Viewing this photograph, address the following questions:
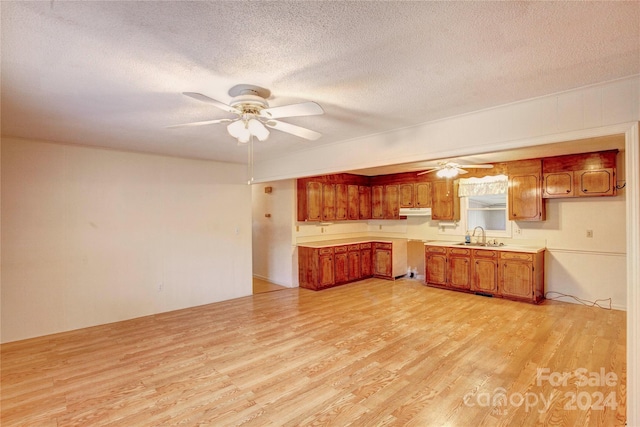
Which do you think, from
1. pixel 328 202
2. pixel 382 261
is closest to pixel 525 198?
pixel 382 261

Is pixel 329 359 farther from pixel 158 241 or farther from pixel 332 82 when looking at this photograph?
pixel 158 241

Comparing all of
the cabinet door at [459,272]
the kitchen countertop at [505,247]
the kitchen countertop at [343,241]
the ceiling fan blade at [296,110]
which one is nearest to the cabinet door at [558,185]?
the kitchen countertop at [505,247]

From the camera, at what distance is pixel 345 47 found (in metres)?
1.73

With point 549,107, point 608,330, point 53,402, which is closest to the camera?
point 549,107

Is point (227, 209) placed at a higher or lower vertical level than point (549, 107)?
lower

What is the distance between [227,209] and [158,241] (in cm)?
129

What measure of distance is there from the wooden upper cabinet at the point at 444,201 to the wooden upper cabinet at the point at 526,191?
104 cm

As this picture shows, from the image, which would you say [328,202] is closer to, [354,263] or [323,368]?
[354,263]

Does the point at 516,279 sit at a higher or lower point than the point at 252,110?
lower

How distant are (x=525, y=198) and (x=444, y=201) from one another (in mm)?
1462

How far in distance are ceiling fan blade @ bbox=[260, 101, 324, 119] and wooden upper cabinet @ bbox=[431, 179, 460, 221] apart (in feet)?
16.6

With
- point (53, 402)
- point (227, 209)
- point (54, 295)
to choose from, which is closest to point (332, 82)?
point (53, 402)

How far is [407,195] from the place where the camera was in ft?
23.1

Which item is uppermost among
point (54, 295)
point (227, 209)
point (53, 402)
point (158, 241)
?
point (227, 209)
